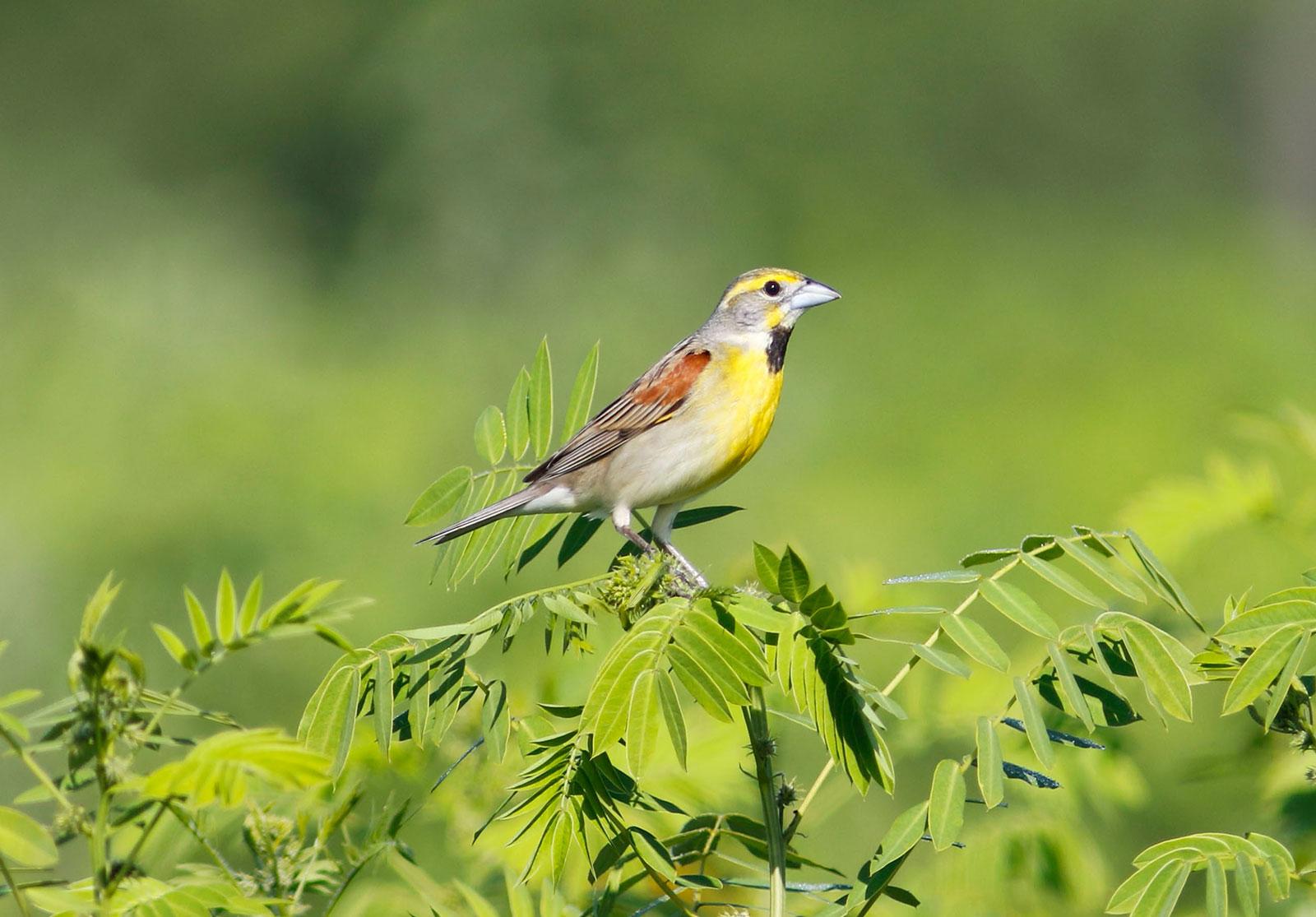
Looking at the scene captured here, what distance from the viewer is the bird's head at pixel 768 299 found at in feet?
12.3

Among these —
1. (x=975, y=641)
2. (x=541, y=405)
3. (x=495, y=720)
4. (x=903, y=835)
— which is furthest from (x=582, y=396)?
(x=903, y=835)

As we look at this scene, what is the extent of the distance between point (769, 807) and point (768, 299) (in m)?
2.38

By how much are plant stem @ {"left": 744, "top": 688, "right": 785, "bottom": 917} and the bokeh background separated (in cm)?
82

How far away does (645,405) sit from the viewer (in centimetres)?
350

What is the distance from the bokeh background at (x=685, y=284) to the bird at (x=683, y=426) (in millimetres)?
576

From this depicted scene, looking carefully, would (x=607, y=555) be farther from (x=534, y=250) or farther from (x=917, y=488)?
(x=534, y=250)

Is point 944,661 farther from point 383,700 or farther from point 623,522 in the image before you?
point 623,522

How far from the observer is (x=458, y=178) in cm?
1295

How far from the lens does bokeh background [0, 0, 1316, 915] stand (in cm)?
621

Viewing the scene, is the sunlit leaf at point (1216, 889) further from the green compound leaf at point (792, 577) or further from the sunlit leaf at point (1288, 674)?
the green compound leaf at point (792, 577)

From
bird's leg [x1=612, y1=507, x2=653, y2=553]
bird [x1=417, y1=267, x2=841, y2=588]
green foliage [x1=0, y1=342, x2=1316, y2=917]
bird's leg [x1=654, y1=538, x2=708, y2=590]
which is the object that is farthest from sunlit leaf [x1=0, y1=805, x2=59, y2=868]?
bird's leg [x1=612, y1=507, x2=653, y2=553]

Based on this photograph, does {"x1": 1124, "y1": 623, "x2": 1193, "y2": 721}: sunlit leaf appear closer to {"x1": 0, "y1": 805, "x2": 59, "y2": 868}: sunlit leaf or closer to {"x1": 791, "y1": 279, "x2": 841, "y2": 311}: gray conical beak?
{"x1": 0, "y1": 805, "x2": 59, "y2": 868}: sunlit leaf

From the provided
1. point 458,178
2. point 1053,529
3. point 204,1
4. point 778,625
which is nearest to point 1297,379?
point 1053,529

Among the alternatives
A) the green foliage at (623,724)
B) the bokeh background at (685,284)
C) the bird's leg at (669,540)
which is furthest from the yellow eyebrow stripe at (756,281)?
the green foliage at (623,724)
